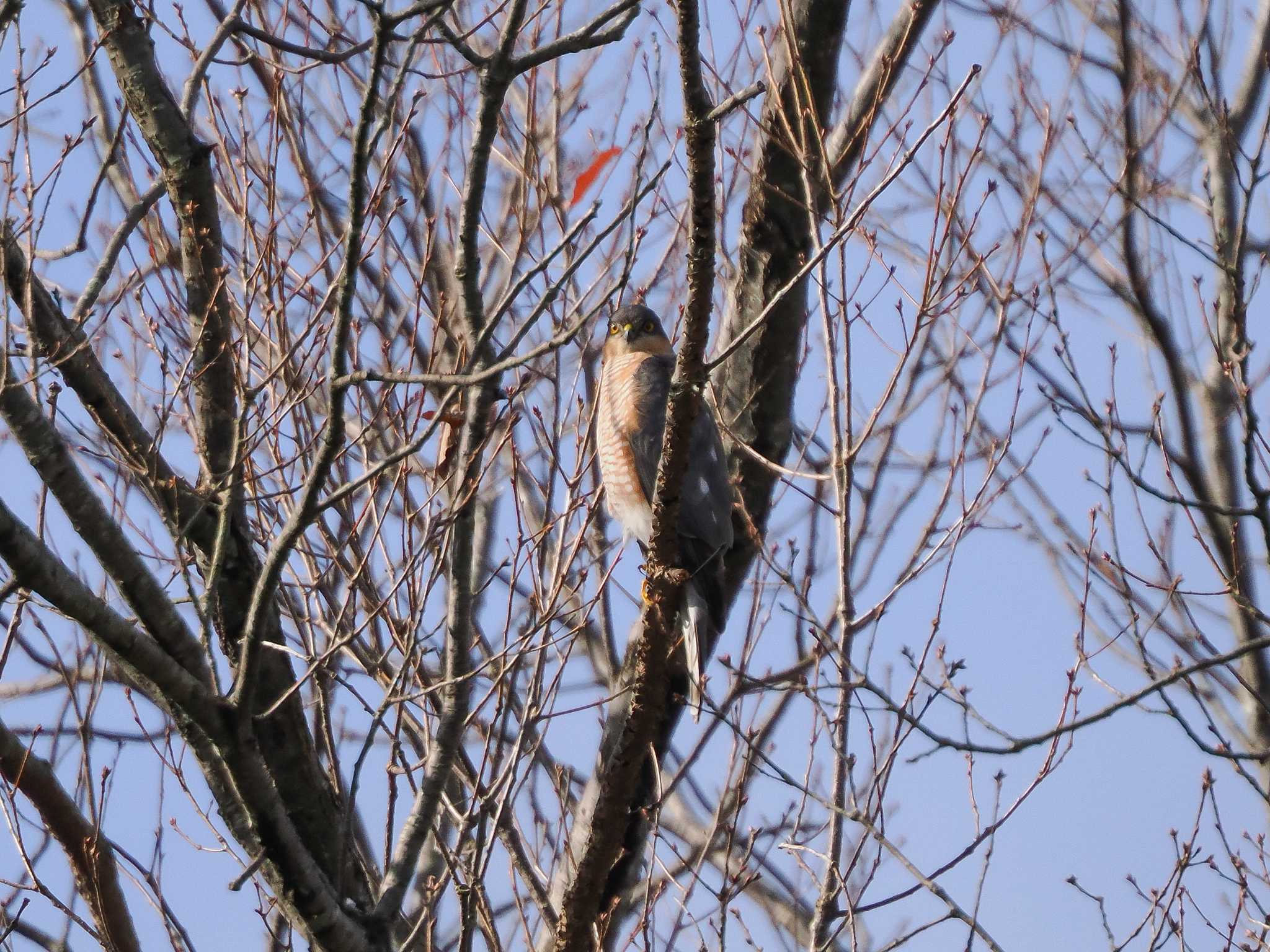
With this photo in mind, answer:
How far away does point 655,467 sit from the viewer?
5.60 meters

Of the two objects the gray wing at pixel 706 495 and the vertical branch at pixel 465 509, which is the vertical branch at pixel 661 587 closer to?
the vertical branch at pixel 465 509

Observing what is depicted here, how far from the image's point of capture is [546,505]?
170 inches

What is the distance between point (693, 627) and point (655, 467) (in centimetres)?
98

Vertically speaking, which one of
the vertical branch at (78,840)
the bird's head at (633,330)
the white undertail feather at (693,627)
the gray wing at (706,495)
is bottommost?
the vertical branch at (78,840)

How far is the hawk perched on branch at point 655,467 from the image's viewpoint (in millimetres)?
4938

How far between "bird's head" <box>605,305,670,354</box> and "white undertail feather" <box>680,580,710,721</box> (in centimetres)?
174

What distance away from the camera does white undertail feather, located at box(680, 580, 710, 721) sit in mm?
4730

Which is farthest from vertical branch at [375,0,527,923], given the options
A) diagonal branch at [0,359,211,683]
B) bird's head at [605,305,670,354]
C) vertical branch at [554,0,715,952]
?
bird's head at [605,305,670,354]

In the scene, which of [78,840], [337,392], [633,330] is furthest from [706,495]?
[337,392]

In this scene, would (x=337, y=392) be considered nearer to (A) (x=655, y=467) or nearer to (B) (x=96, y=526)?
(B) (x=96, y=526)

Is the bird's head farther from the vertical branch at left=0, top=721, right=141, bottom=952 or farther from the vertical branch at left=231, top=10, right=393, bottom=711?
the vertical branch at left=231, top=10, right=393, bottom=711

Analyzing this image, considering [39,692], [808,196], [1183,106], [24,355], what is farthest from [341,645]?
[1183,106]

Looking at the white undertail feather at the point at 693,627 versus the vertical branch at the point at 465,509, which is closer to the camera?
the vertical branch at the point at 465,509

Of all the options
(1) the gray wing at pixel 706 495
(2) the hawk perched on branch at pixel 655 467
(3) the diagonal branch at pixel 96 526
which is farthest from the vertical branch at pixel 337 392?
(1) the gray wing at pixel 706 495
